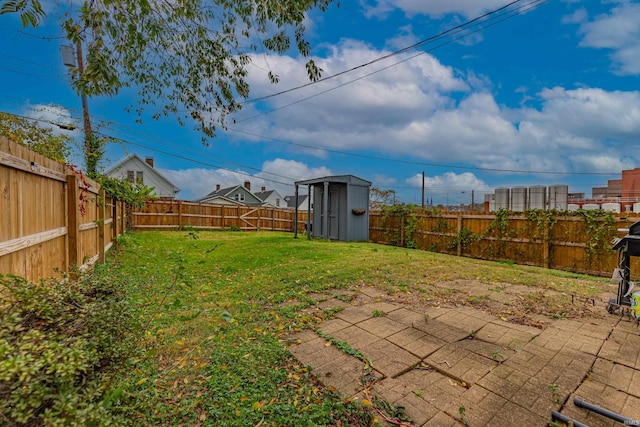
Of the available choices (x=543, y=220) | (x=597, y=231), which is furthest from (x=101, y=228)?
(x=597, y=231)

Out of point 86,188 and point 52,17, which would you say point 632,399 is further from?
point 86,188

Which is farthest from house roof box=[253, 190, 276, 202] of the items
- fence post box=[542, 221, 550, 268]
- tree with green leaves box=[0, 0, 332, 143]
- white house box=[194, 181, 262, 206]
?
tree with green leaves box=[0, 0, 332, 143]

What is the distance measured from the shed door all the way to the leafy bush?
1005cm

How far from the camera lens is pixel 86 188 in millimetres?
4387

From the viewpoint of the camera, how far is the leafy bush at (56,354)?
91cm

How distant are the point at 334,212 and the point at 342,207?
458 mm

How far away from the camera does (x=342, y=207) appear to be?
11.4 meters

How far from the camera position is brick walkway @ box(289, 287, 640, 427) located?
1.73 meters

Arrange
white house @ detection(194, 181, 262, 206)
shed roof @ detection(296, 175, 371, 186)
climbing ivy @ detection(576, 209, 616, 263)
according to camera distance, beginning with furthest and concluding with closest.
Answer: white house @ detection(194, 181, 262, 206)
shed roof @ detection(296, 175, 371, 186)
climbing ivy @ detection(576, 209, 616, 263)

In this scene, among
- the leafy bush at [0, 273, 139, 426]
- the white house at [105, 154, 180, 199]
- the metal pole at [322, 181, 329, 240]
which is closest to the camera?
the leafy bush at [0, 273, 139, 426]

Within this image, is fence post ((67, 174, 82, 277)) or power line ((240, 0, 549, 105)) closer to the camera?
fence post ((67, 174, 82, 277))

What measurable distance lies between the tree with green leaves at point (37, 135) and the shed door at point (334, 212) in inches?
333

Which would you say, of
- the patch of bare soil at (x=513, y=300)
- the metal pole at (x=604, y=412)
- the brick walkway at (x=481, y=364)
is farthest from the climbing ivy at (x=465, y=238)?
the metal pole at (x=604, y=412)

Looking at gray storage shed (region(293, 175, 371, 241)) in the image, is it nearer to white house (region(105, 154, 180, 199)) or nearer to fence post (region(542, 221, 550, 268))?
fence post (region(542, 221, 550, 268))
